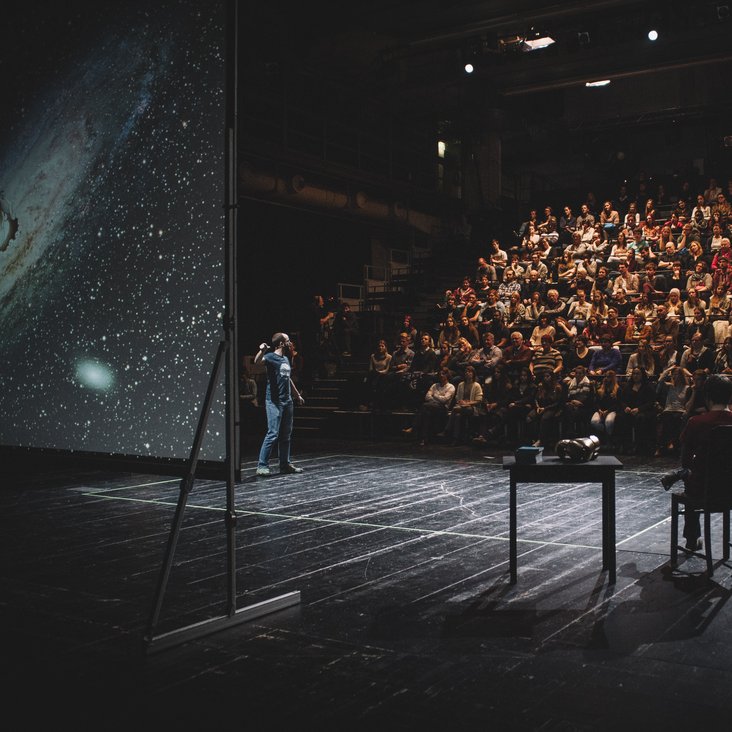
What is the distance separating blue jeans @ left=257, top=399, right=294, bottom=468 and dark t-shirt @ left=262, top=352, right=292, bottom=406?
7cm

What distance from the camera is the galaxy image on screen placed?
322 cm

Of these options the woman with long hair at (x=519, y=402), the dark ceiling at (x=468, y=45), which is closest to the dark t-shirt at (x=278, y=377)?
the woman with long hair at (x=519, y=402)

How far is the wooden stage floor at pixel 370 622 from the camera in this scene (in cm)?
257

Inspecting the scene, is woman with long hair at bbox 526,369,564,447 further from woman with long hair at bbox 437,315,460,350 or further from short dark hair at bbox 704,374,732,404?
short dark hair at bbox 704,374,732,404

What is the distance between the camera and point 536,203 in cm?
1925

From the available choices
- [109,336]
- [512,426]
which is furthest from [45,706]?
[512,426]

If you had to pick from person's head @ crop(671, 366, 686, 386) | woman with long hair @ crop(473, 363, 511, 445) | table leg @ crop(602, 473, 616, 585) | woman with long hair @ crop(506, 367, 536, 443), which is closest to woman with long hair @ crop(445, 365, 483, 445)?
woman with long hair @ crop(473, 363, 511, 445)

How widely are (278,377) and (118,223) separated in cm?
478

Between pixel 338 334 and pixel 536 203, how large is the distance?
6.91 meters

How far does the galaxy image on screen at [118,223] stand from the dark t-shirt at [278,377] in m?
4.44

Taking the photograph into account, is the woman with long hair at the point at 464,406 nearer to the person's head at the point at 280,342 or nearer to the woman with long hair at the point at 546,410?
the woman with long hair at the point at 546,410

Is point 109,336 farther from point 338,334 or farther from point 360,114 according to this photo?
point 360,114

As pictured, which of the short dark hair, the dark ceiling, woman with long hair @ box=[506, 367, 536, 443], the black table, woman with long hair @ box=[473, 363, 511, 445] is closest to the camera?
the black table

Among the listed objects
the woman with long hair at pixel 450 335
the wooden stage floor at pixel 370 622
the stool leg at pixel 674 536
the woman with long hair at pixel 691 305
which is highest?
the woman with long hair at pixel 691 305
